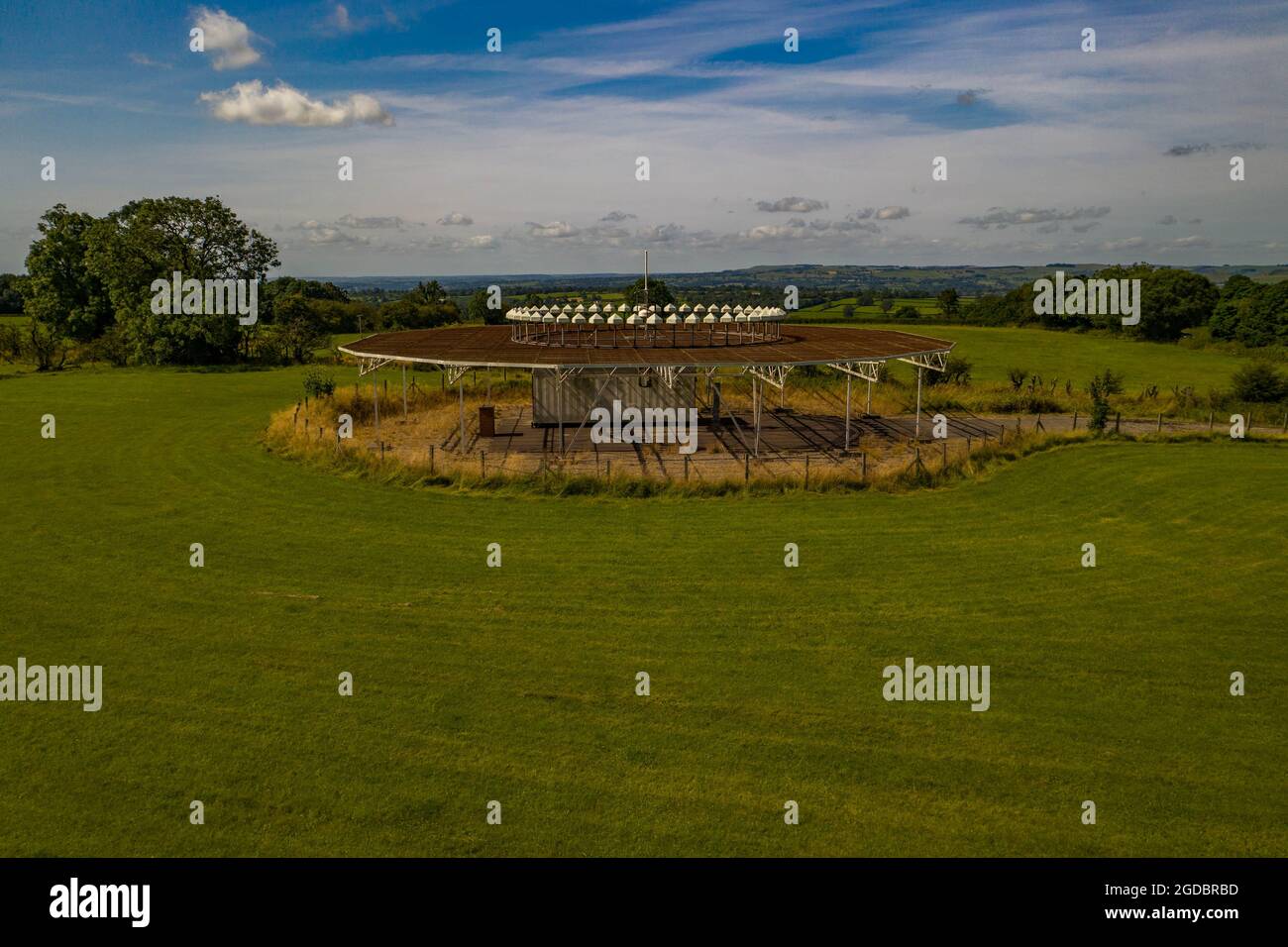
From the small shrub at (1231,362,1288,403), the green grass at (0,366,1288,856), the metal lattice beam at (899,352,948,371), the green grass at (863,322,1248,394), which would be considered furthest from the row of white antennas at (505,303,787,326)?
the green grass at (863,322,1248,394)

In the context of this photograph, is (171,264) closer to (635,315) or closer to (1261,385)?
(635,315)

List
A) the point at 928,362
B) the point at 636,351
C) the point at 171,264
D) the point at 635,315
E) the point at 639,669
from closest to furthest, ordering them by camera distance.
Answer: the point at 639,669, the point at 636,351, the point at 928,362, the point at 635,315, the point at 171,264

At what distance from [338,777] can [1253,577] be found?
1841 centimetres

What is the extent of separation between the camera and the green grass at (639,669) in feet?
29.6

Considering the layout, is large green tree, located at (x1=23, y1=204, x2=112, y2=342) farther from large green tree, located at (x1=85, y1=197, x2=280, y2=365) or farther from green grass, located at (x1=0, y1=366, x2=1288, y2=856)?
green grass, located at (x1=0, y1=366, x2=1288, y2=856)

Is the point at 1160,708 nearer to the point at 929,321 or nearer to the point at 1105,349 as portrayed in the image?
the point at 1105,349

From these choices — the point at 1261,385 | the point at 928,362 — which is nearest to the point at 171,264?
the point at 928,362

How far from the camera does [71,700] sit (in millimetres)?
11680

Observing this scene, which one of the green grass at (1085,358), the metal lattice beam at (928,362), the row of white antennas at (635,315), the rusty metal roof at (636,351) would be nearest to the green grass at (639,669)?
the rusty metal roof at (636,351)

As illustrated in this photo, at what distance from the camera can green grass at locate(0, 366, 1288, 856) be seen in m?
9.02

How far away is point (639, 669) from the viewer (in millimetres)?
12742

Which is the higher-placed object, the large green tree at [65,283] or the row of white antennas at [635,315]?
the large green tree at [65,283]

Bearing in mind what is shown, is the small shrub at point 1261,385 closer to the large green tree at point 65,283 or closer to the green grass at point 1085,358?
the green grass at point 1085,358

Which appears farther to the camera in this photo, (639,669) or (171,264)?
(171,264)
